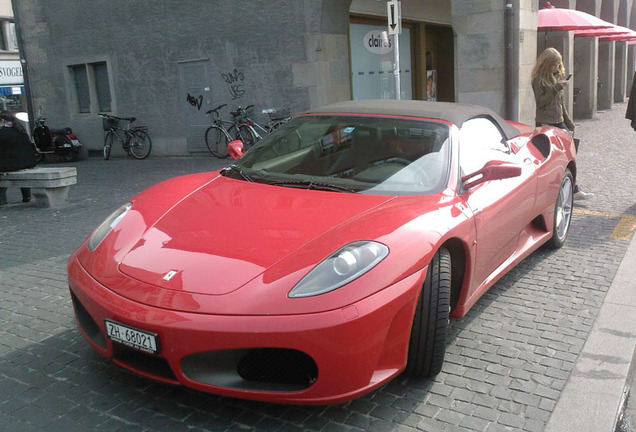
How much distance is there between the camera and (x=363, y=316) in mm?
2529

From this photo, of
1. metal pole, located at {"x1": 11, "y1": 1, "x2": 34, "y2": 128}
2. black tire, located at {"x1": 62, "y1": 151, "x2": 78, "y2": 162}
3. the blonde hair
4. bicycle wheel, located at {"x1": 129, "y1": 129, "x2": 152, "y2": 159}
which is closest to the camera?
the blonde hair

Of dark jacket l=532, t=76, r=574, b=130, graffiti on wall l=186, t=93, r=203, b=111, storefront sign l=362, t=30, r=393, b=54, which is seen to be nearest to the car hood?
dark jacket l=532, t=76, r=574, b=130

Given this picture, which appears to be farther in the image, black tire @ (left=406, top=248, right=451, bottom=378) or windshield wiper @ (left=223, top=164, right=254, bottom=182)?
windshield wiper @ (left=223, top=164, right=254, bottom=182)

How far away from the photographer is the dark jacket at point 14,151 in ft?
28.2

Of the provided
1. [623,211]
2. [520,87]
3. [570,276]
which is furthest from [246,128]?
[570,276]

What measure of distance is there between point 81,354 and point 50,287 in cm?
146

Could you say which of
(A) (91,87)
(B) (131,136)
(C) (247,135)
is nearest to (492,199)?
(C) (247,135)

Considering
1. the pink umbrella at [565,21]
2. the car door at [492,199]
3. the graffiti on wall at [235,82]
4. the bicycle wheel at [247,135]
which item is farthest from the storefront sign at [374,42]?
the car door at [492,199]

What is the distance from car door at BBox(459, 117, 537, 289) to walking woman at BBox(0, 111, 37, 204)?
22.9 feet

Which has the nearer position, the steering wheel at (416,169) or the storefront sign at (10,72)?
the steering wheel at (416,169)

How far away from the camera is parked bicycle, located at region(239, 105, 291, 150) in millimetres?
12344

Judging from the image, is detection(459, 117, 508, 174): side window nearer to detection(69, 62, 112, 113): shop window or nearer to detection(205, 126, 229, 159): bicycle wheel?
detection(205, 126, 229, 159): bicycle wheel

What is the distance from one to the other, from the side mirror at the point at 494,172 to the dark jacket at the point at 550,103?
4.26 m

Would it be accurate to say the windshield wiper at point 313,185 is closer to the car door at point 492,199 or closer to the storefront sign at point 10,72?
the car door at point 492,199
